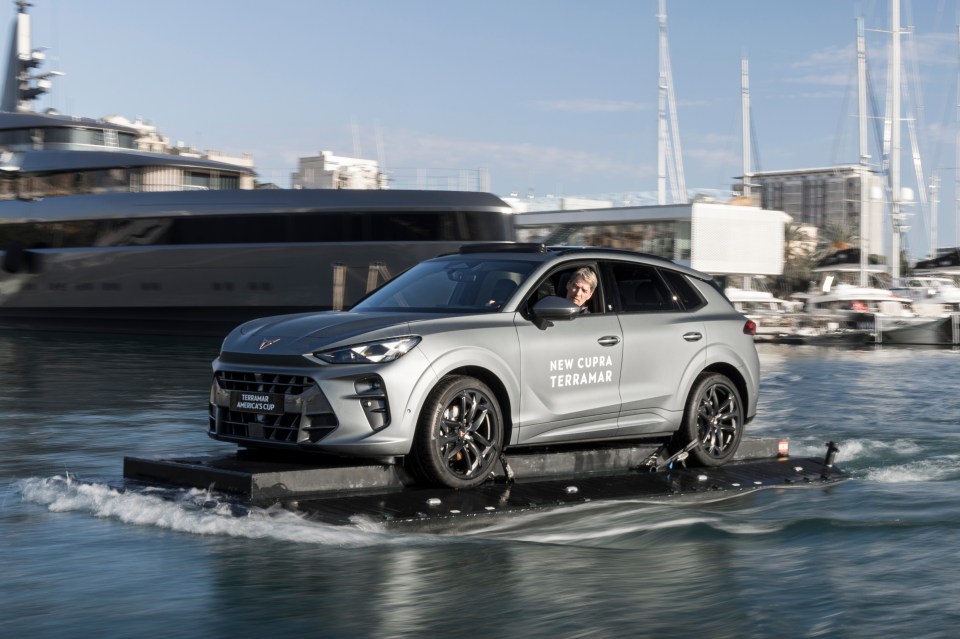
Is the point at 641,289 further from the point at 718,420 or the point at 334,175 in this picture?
the point at 334,175

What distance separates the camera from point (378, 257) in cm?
3088

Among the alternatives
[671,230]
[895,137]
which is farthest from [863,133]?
[671,230]

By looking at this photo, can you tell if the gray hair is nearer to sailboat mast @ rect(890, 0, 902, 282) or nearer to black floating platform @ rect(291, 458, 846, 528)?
black floating platform @ rect(291, 458, 846, 528)

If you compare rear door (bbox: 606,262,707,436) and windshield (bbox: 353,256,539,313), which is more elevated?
windshield (bbox: 353,256,539,313)

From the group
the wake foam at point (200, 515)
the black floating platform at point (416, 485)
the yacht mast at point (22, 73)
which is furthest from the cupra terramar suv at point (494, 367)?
the yacht mast at point (22, 73)

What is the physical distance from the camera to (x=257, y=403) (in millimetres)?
7312

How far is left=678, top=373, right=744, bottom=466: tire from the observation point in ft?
29.7

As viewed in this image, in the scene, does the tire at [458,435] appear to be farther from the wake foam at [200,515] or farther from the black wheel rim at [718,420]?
the black wheel rim at [718,420]

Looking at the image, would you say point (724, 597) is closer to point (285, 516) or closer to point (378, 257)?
point (285, 516)

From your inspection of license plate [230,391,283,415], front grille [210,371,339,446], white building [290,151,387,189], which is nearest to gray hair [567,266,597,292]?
front grille [210,371,339,446]

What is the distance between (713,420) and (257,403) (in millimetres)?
3819

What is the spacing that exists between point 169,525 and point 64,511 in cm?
99

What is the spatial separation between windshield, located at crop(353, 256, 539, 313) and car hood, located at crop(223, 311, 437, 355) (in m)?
0.49

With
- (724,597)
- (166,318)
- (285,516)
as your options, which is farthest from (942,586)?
(166,318)
